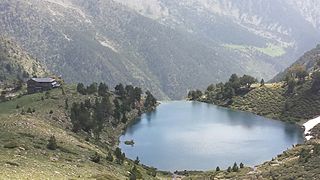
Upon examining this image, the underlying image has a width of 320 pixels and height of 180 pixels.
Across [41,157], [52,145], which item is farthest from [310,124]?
[41,157]

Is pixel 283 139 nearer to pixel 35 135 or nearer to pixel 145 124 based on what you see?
pixel 145 124

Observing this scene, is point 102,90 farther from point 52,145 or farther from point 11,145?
point 11,145

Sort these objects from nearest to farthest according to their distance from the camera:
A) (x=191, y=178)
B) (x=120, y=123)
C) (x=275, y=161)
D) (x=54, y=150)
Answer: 1. (x=54, y=150)
2. (x=191, y=178)
3. (x=275, y=161)
4. (x=120, y=123)

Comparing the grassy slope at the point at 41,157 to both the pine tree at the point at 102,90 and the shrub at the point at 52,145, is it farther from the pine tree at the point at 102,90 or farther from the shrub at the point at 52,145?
the pine tree at the point at 102,90

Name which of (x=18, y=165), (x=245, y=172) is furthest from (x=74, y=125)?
(x=18, y=165)

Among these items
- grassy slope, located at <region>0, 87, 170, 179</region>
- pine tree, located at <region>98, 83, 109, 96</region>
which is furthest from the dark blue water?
grassy slope, located at <region>0, 87, 170, 179</region>

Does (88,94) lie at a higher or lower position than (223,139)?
higher

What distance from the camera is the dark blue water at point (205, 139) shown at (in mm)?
125000

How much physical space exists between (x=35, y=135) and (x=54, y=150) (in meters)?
9.91

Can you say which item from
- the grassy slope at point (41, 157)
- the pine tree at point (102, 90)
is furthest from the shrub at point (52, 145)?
the pine tree at point (102, 90)

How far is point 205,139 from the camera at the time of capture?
489 ft

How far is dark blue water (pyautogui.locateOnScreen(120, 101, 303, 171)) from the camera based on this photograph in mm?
125000

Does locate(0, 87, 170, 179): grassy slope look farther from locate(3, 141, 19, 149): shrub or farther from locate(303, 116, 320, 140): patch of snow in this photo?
locate(303, 116, 320, 140): patch of snow

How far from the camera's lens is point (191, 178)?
10206cm
